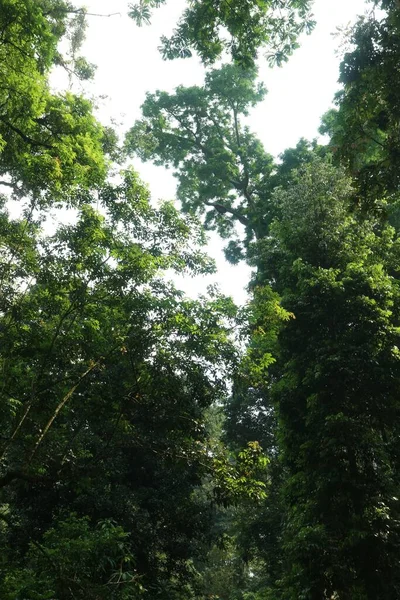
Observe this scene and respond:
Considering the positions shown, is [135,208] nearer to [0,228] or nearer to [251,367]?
[0,228]

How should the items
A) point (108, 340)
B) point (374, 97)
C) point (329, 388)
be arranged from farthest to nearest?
point (329, 388), point (108, 340), point (374, 97)

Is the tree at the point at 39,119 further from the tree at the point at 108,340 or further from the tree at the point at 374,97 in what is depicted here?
the tree at the point at 374,97

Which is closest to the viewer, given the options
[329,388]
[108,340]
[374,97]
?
[374,97]

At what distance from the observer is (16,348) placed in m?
8.38

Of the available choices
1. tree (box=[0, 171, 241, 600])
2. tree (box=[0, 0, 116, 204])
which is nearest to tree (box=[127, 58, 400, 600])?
tree (box=[0, 171, 241, 600])

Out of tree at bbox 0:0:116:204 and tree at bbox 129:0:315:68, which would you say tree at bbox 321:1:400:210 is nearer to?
tree at bbox 129:0:315:68

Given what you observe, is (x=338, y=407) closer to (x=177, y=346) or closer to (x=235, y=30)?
(x=177, y=346)

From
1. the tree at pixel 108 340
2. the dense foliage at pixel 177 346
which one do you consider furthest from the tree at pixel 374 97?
the tree at pixel 108 340

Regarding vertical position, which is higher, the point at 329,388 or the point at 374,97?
the point at 374,97

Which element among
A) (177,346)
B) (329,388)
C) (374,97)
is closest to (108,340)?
(177,346)

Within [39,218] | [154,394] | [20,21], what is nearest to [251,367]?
[154,394]

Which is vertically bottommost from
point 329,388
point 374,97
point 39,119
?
point 329,388

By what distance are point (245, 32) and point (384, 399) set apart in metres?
8.24

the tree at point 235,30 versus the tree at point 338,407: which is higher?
the tree at point 235,30
